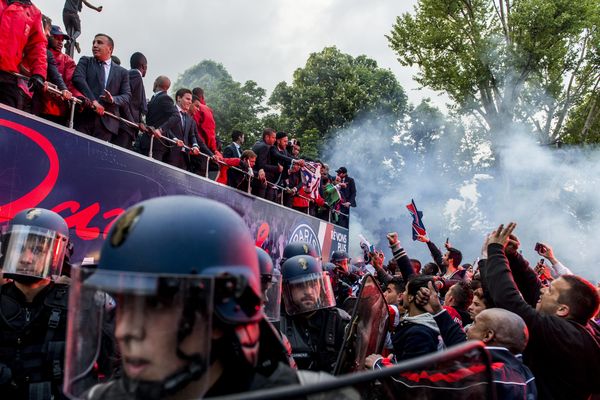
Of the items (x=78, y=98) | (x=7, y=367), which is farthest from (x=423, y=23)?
(x=7, y=367)

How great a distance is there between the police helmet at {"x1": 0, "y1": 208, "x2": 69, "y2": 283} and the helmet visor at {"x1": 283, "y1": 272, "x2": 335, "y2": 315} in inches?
69.6

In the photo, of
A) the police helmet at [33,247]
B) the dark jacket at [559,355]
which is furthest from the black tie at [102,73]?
the dark jacket at [559,355]

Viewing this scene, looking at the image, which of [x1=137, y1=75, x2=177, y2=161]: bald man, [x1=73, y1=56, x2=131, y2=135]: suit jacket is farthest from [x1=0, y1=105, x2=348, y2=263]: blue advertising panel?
[x1=137, y1=75, x2=177, y2=161]: bald man

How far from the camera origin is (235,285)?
4.27 ft

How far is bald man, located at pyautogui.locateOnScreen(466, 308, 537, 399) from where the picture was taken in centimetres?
242

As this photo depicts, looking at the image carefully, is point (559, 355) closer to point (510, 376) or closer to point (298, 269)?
point (510, 376)

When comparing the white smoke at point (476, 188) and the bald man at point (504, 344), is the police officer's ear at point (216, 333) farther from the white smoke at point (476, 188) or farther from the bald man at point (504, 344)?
the white smoke at point (476, 188)

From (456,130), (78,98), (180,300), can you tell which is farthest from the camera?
(456,130)

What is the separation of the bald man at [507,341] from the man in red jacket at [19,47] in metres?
4.83

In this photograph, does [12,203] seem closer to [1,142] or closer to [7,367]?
[1,142]

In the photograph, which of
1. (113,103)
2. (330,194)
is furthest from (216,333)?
(330,194)

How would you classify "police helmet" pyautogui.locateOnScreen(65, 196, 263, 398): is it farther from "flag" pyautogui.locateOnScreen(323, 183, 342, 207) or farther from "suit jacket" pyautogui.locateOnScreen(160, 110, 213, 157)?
"flag" pyautogui.locateOnScreen(323, 183, 342, 207)

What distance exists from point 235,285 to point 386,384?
1.44 ft

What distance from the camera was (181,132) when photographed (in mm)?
8141
